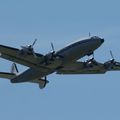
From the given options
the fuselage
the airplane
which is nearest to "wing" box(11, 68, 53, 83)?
the airplane

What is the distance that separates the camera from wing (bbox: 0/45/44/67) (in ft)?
294

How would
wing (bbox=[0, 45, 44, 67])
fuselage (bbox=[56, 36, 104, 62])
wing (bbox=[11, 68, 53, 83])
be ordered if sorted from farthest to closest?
wing (bbox=[11, 68, 53, 83]), fuselage (bbox=[56, 36, 104, 62]), wing (bbox=[0, 45, 44, 67])

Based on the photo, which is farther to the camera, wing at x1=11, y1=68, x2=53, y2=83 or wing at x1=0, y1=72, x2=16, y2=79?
wing at x1=0, y1=72, x2=16, y2=79

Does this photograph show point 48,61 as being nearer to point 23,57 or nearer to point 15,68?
point 23,57

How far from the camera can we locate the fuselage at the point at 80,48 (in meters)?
90.4

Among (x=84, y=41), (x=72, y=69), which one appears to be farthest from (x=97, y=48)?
(x=72, y=69)

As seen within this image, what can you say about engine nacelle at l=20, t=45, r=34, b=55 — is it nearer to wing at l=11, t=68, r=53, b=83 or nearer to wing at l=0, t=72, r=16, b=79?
wing at l=11, t=68, r=53, b=83

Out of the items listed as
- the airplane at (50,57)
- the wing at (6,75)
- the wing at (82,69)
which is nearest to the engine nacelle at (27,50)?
the airplane at (50,57)

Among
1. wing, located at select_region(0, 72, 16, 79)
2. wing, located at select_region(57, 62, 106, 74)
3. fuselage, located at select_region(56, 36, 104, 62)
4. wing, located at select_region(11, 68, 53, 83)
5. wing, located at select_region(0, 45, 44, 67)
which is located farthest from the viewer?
wing, located at select_region(0, 72, 16, 79)

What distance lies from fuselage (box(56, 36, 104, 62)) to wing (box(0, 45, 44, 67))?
378 centimetres

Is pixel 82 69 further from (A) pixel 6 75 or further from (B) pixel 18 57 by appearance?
(B) pixel 18 57

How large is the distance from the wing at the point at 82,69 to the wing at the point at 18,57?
5.47m

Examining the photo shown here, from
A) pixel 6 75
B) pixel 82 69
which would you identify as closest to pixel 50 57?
pixel 82 69

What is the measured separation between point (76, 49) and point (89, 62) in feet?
32.2
